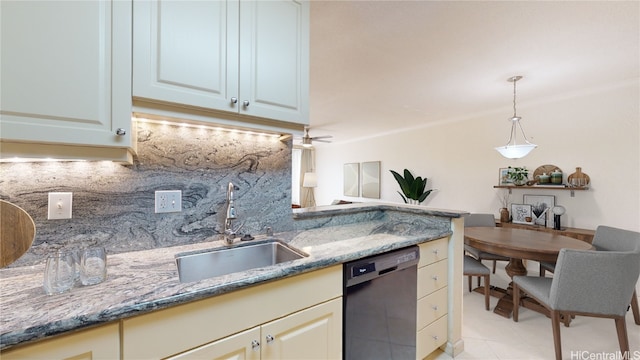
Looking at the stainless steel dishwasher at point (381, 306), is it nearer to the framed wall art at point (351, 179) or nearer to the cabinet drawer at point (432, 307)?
the cabinet drawer at point (432, 307)

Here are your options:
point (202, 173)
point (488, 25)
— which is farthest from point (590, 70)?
point (202, 173)

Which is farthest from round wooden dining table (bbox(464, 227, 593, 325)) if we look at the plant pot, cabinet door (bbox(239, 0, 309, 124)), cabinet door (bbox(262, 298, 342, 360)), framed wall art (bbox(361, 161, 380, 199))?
framed wall art (bbox(361, 161, 380, 199))

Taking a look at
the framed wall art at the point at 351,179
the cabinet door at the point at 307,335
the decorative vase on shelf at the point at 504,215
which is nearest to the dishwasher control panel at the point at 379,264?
the cabinet door at the point at 307,335

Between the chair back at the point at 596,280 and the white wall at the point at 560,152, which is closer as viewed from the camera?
the chair back at the point at 596,280

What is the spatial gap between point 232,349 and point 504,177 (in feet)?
13.8

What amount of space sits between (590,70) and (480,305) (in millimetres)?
2594

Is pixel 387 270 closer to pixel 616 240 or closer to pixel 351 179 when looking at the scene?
pixel 616 240

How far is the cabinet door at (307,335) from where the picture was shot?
3.35ft

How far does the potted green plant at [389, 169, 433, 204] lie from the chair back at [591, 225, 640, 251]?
2418 mm

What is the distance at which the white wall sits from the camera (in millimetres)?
2832

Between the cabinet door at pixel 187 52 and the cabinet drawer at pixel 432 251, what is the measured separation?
4.57 feet

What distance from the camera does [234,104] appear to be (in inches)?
47.8

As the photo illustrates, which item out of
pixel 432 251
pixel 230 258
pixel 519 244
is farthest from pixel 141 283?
pixel 519 244

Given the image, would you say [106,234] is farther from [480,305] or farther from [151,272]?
[480,305]
